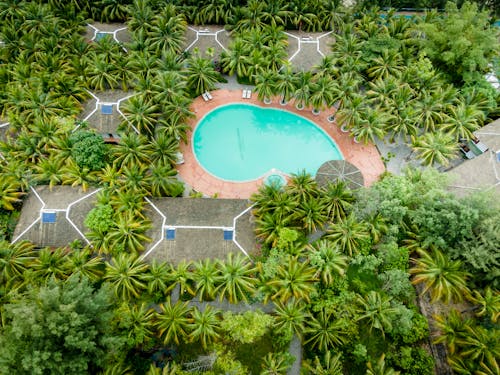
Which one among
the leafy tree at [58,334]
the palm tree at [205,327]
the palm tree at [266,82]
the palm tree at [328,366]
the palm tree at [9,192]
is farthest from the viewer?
the palm tree at [266,82]

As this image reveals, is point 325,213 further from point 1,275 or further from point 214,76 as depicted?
point 1,275

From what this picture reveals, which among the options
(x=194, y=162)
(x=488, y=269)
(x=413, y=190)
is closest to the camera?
(x=488, y=269)

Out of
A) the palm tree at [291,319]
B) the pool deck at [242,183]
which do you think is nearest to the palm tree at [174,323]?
the palm tree at [291,319]

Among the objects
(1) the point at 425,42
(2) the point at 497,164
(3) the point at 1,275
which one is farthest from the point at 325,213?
(3) the point at 1,275

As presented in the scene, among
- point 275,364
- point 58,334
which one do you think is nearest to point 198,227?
point 275,364

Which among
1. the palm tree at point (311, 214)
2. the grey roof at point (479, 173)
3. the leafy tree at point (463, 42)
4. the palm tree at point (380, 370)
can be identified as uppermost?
the leafy tree at point (463, 42)

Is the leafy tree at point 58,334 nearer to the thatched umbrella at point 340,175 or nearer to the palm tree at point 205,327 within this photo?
the palm tree at point 205,327

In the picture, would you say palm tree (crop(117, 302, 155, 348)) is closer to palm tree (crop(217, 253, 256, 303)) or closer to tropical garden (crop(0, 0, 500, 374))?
tropical garden (crop(0, 0, 500, 374))
